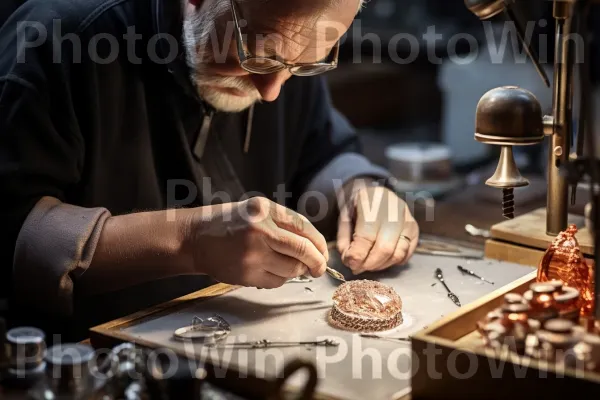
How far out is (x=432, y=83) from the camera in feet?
22.9

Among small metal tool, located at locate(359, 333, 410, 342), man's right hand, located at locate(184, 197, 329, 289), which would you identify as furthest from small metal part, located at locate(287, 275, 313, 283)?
small metal tool, located at locate(359, 333, 410, 342)

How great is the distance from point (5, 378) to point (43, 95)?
0.85 meters

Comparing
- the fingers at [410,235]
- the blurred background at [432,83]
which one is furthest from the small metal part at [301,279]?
the blurred background at [432,83]

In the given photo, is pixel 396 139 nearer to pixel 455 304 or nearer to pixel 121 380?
pixel 455 304

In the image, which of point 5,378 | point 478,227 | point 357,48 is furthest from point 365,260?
point 357,48

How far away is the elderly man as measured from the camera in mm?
1911

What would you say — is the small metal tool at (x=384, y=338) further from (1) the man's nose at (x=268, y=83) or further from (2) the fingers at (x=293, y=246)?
(1) the man's nose at (x=268, y=83)

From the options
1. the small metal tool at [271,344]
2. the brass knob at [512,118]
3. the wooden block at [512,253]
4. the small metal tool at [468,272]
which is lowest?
the small metal tool at [271,344]

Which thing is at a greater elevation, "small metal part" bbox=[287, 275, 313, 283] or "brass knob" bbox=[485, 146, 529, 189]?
"brass knob" bbox=[485, 146, 529, 189]

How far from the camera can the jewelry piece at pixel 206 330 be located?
1.71m

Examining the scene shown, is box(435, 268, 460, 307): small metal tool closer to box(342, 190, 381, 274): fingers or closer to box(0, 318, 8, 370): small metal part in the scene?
box(342, 190, 381, 274): fingers

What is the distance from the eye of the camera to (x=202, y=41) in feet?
7.25

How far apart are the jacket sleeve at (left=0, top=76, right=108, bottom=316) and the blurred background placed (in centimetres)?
151

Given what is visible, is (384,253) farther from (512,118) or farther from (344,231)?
(512,118)
